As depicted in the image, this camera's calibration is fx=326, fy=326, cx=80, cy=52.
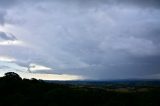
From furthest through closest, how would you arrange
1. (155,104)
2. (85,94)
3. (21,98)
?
(85,94)
(21,98)
(155,104)

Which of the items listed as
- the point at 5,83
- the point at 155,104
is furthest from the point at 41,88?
the point at 155,104

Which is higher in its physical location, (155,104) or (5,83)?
(5,83)

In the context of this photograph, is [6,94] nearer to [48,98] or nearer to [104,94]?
[48,98]

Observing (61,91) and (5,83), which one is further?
(5,83)

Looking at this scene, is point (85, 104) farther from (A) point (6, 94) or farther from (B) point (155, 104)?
(A) point (6, 94)

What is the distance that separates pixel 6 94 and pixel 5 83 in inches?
201

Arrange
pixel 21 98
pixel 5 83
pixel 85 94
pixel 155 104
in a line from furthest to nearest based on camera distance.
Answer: pixel 5 83 < pixel 85 94 < pixel 21 98 < pixel 155 104

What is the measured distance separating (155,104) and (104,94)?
53.7 ft

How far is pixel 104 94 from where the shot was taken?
258 feet

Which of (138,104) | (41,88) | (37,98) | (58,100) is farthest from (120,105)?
(41,88)

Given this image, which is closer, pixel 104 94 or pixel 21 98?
pixel 21 98

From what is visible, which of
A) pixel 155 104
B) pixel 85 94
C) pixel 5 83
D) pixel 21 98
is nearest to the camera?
pixel 155 104

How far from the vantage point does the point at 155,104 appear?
213 feet

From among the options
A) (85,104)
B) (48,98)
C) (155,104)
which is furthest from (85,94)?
(155,104)
